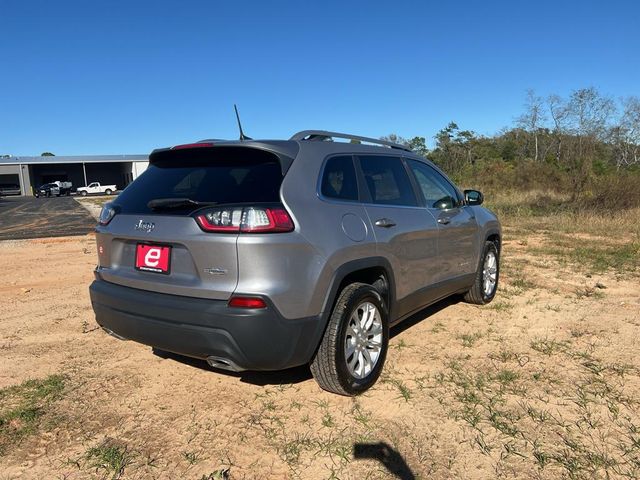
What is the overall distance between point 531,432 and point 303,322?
1.54m

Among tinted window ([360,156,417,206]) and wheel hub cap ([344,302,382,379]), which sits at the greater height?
tinted window ([360,156,417,206])

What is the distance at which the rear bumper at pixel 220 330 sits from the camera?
2746 mm

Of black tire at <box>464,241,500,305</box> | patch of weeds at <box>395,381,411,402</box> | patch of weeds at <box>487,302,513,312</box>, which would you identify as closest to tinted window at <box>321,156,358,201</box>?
patch of weeds at <box>395,381,411,402</box>

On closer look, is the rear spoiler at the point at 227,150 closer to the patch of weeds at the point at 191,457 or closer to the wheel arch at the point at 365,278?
the wheel arch at the point at 365,278

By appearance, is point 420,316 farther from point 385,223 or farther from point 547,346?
point 385,223

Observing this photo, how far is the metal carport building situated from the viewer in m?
61.5

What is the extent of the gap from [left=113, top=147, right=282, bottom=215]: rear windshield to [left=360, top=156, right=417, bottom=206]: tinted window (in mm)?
960

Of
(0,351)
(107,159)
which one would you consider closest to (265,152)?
(0,351)

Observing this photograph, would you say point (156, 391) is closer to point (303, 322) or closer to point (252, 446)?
point (252, 446)

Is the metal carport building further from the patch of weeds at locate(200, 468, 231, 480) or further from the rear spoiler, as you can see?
the patch of weeds at locate(200, 468, 231, 480)

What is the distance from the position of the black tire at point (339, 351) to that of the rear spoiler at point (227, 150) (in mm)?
944

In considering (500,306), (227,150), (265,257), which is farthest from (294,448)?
(500,306)

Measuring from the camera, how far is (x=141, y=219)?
3.15m

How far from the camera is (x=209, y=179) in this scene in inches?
123
